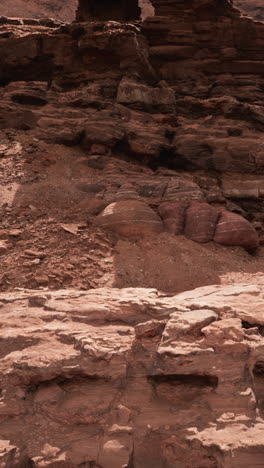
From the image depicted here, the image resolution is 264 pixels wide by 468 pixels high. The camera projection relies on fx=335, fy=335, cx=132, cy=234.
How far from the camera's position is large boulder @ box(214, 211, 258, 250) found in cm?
1059

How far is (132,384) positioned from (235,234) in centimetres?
718

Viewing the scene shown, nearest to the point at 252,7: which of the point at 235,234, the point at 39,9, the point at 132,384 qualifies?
the point at 39,9

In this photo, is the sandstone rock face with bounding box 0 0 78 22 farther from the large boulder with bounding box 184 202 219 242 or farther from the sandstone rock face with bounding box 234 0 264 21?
the large boulder with bounding box 184 202 219 242

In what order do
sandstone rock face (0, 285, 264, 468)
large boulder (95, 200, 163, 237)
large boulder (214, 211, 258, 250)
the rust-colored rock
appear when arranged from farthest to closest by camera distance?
the rust-colored rock → large boulder (214, 211, 258, 250) → large boulder (95, 200, 163, 237) → sandstone rock face (0, 285, 264, 468)

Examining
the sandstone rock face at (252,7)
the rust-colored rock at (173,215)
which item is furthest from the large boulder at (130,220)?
the sandstone rock face at (252,7)

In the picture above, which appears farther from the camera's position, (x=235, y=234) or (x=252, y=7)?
(x=252, y=7)

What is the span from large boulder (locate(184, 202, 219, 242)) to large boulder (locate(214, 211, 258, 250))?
25cm

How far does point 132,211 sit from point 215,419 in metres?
7.25

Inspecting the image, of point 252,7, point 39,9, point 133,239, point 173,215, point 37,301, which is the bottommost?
point 133,239

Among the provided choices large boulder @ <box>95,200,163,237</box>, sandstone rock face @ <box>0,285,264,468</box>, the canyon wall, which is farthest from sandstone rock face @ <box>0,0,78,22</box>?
sandstone rock face @ <box>0,285,264,468</box>

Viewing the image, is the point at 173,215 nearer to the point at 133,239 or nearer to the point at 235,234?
the point at 133,239

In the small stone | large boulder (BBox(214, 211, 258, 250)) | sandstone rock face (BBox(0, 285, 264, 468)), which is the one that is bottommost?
large boulder (BBox(214, 211, 258, 250))

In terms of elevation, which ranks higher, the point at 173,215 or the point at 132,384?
the point at 132,384

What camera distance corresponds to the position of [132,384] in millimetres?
4512
